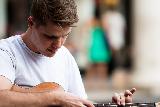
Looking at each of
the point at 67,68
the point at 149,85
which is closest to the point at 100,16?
the point at 149,85

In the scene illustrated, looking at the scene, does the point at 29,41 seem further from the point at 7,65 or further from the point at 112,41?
the point at 112,41

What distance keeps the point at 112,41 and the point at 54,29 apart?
12191 mm

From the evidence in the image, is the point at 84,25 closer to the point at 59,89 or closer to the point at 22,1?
the point at 22,1

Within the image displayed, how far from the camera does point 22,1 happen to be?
20672mm

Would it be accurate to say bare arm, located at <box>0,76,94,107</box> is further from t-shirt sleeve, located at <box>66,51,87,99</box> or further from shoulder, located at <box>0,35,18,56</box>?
t-shirt sleeve, located at <box>66,51,87,99</box>

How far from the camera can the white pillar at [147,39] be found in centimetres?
2030

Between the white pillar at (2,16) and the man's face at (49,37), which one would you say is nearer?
the man's face at (49,37)

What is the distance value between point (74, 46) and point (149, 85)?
230 cm

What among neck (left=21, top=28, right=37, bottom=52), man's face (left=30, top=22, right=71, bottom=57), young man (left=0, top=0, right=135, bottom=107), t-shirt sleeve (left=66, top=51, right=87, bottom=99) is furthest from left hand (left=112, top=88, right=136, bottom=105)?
neck (left=21, top=28, right=37, bottom=52)

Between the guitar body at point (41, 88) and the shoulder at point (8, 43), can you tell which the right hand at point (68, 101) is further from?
the shoulder at point (8, 43)

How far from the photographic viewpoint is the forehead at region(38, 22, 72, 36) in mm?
6094

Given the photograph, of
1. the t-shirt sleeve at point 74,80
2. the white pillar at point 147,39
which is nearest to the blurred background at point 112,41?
the white pillar at point 147,39

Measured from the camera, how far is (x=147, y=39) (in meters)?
20.5

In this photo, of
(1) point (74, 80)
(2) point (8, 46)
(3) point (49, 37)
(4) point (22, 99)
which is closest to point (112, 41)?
(1) point (74, 80)
